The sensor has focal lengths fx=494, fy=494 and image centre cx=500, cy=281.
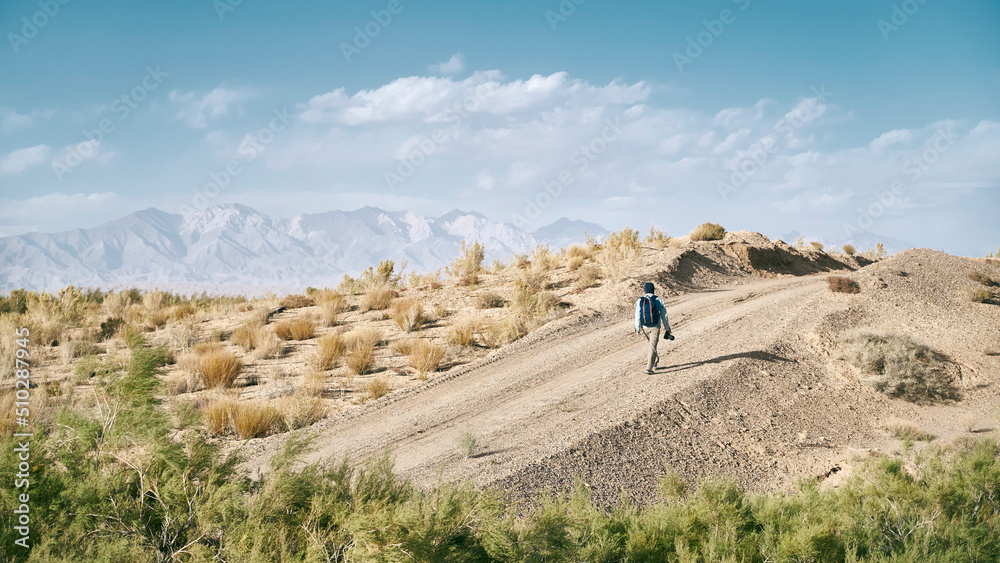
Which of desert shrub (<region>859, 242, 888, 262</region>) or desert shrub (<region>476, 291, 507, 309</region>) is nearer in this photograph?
desert shrub (<region>476, 291, 507, 309</region>)

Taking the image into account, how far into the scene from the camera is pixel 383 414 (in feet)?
36.0

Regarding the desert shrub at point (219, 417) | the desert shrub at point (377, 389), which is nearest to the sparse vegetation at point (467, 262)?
the desert shrub at point (377, 389)

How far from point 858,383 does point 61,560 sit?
1468cm

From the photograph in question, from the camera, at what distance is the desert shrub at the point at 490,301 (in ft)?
65.7

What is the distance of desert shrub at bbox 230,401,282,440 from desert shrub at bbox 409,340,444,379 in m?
4.19

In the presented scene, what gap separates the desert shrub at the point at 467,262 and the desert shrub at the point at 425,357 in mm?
12185

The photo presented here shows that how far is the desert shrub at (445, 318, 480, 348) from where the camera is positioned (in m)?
16.0

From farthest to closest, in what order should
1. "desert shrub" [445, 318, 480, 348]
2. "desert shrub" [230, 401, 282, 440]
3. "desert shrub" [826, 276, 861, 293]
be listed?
"desert shrub" [826, 276, 861, 293] < "desert shrub" [445, 318, 480, 348] < "desert shrub" [230, 401, 282, 440]

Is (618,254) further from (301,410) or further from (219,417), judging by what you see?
(219,417)

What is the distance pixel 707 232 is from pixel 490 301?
17.1 meters

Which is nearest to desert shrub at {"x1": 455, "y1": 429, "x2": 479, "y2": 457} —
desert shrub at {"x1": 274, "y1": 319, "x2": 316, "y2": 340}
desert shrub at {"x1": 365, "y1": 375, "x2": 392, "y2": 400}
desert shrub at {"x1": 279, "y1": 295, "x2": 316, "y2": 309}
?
desert shrub at {"x1": 365, "y1": 375, "x2": 392, "y2": 400}

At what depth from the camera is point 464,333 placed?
52.9ft

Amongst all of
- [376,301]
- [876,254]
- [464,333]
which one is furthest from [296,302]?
[876,254]

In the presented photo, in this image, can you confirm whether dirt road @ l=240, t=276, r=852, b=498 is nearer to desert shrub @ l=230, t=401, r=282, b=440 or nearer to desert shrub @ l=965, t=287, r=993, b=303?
desert shrub @ l=230, t=401, r=282, b=440
